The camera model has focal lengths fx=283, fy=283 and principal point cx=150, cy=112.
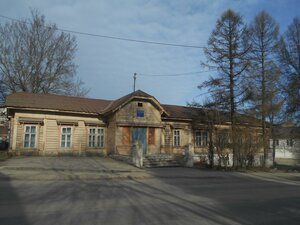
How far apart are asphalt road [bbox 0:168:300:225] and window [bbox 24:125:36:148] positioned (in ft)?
36.3

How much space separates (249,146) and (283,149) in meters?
37.9

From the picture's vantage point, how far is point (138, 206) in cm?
813

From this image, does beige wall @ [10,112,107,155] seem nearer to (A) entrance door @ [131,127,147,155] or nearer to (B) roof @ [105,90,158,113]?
(B) roof @ [105,90,158,113]

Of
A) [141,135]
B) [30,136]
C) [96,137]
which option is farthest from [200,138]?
[30,136]

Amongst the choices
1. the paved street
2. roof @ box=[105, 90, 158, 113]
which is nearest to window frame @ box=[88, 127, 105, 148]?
roof @ box=[105, 90, 158, 113]

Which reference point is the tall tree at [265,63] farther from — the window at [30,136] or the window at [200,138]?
the window at [30,136]

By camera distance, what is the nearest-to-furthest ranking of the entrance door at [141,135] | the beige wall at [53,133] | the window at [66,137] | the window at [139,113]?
the beige wall at [53,133], the window at [66,137], the entrance door at [141,135], the window at [139,113]

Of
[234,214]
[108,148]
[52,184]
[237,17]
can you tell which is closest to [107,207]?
[234,214]

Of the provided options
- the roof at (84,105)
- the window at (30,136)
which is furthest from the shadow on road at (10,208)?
the roof at (84,105)

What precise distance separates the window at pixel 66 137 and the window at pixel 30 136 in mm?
2168

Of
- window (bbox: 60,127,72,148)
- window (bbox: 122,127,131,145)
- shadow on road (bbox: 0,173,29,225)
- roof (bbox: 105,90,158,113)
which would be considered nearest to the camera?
shadow on road (bbox: 0,173,29,225)

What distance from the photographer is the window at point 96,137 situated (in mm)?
24688

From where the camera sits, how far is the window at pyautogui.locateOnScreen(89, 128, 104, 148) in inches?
972

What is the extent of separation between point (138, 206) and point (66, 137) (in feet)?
55.2
